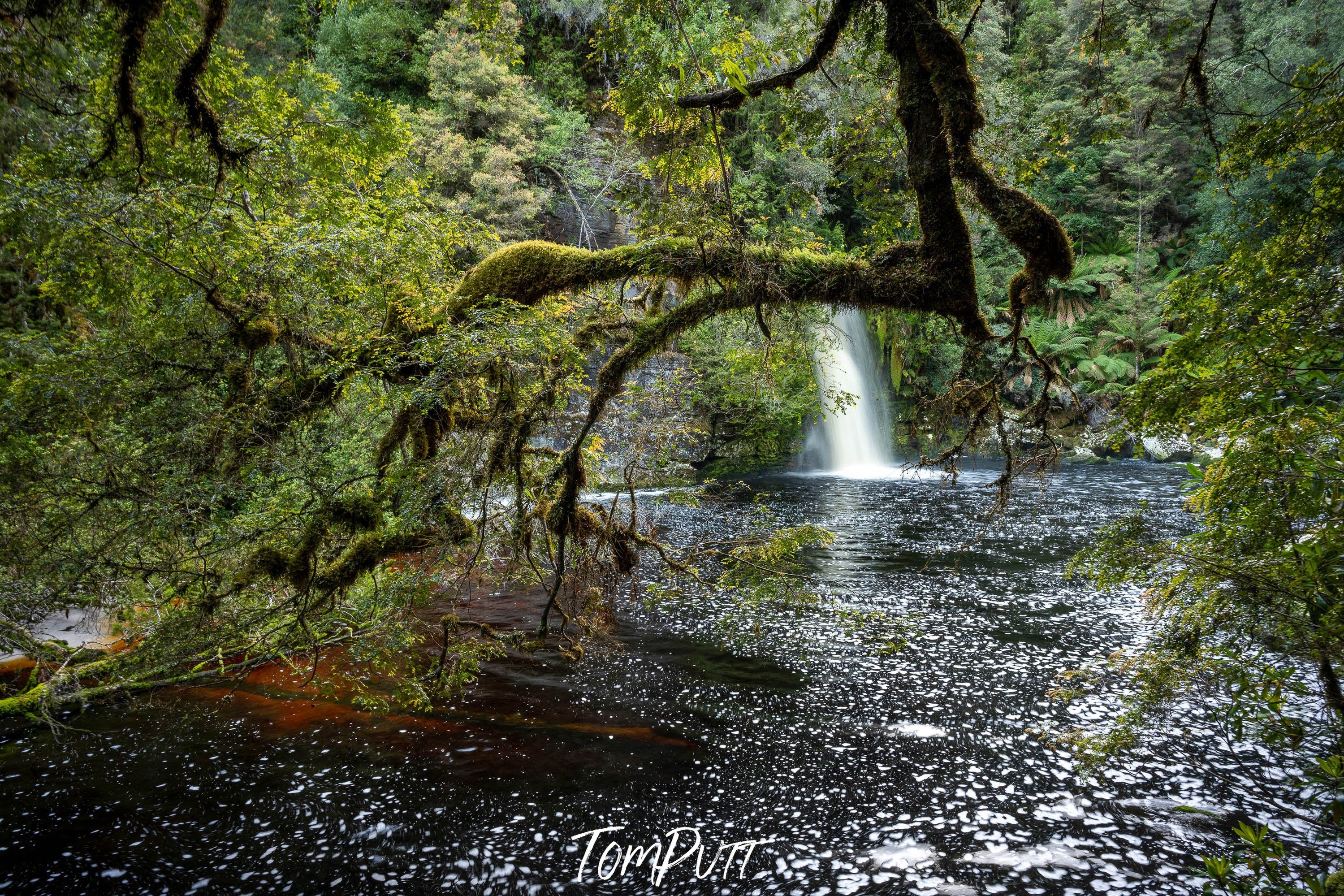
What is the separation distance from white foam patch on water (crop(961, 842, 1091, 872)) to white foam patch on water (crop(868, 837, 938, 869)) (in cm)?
21

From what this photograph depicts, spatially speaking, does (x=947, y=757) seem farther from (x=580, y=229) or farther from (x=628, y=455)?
(x=580, y=229)

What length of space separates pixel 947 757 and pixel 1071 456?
2031 centimetres

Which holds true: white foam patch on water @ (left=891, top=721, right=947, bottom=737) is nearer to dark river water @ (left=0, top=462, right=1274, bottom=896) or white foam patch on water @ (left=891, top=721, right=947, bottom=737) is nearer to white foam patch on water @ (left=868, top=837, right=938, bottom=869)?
dark river water @ (left=0, top=462, right=1274, bottom=896)

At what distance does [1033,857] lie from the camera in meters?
3.85

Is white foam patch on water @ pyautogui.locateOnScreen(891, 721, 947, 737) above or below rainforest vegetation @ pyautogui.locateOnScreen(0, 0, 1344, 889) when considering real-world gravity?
below

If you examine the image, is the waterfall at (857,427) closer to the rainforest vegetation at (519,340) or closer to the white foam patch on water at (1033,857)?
the rainforest vegetation at (519,340)

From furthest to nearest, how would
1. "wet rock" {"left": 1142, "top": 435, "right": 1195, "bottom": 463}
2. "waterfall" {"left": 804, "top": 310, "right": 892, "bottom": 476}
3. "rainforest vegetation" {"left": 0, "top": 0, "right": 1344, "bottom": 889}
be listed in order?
1. "waterfall" {"left": 804, "top": 310, "right": 892, "bottom": 476}
2. "wet rock" {"left": 1142, "top": 435, "right": 1195, "bottom": 463}
3. "rainforest vegetation" {"left": 0, "top": 0, "right": 1344, "bottom": 889}

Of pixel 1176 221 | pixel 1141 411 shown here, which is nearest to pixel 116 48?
pixel 1141 411

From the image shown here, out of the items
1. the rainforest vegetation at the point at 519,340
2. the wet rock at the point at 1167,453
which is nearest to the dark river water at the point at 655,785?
the rainforest vegetation at the point at 519,340

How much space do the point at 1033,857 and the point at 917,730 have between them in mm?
1498

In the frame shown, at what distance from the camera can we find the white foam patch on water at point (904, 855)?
12.6ft

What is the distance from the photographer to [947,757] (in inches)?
194

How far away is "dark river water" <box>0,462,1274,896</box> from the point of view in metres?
3.85

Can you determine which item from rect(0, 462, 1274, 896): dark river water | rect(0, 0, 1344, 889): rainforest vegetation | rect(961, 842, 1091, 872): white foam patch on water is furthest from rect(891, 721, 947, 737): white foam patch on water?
rect(961, 842, 1091, 872): white foam patch on water
